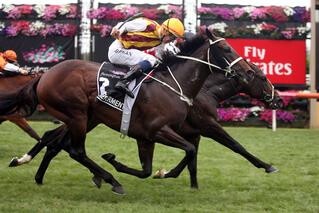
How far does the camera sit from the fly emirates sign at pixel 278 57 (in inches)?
567

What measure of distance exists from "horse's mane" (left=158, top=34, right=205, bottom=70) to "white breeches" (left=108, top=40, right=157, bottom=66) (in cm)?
11

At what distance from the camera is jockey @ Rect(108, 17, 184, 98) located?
18.7ft

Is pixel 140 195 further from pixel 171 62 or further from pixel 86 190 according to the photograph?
pixel 171 62

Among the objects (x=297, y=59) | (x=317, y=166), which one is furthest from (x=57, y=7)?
(x=317, y=166)

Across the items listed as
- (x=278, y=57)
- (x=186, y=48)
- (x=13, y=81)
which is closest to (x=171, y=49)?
(x=186, y=48)

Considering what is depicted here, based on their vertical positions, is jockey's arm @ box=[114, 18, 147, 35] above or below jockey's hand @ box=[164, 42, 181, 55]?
above

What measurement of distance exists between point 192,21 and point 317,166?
7.10m

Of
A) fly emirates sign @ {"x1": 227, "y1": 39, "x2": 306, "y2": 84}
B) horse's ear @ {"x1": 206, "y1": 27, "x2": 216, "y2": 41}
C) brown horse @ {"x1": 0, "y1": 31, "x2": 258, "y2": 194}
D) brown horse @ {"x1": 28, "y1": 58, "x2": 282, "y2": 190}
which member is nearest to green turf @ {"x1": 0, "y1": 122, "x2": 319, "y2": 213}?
brown horse @ {"x1": 28, "y1": 58, "x2": 282, "y2": 190}

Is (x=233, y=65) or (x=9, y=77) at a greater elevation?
(x=233, y=65)

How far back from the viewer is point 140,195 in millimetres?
5793

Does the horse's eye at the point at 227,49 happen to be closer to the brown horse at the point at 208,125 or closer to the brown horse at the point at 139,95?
the brown horse at the point at 139,95

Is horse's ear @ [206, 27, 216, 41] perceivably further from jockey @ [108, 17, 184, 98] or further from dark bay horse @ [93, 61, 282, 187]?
dark bay horse @ [93, 61, 282, 187]

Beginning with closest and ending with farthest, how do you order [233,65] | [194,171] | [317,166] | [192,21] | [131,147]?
[233,65], [194,171], [317,166], [131,147], [192,21]

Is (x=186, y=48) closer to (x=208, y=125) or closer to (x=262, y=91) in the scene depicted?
(x=208, y=125)
